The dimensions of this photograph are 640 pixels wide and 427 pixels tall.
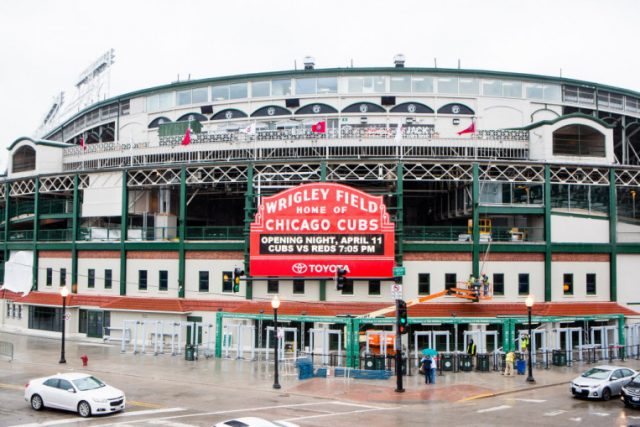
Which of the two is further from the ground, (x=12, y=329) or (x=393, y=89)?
(x=393, y=89)

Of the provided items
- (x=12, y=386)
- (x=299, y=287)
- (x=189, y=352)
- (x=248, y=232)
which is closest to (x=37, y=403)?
(x=12, y=386)

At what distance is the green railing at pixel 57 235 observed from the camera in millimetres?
52634

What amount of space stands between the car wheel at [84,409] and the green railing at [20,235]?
36.7m

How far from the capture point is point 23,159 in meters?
61.8

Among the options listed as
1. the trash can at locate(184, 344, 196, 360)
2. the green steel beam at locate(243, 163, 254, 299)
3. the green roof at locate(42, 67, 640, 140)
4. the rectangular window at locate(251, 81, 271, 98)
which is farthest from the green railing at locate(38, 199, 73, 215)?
the trash can at locate(184, 344, 196, 360)

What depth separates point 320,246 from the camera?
43000mm

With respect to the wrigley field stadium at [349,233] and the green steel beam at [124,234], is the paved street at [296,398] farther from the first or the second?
the green steel beam at [124,234]

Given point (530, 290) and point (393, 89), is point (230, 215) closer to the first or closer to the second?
point (393, 89)

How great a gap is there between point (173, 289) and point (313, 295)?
34.7 ft

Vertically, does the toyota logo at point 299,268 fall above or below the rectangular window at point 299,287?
above

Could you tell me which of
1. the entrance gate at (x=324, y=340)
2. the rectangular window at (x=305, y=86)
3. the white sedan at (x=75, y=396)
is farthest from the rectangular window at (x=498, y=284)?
the white sedan at (x=75, y=396)

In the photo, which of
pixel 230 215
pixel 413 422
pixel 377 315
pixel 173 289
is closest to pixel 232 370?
pixel 377 315

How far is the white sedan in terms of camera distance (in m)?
24.2

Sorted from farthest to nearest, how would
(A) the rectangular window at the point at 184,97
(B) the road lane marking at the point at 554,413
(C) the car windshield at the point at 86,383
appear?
(A) the rectangular window at the point at 184,97
(B) the road lane marking at the point at 554,413
(C) the car windshield at the point at 86,383
